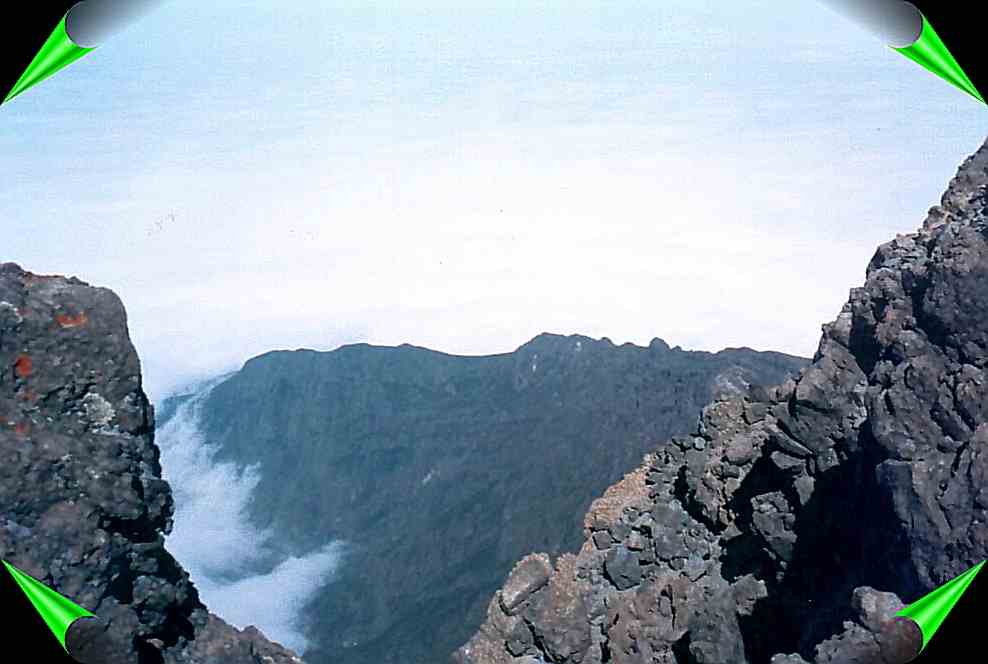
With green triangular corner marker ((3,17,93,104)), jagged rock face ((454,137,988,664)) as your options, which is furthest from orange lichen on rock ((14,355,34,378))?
jagged rock face ((454,137,988,664))

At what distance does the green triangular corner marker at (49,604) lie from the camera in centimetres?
830

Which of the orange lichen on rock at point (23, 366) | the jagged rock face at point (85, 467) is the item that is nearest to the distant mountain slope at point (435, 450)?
the jagged rock face at point (85, 467)

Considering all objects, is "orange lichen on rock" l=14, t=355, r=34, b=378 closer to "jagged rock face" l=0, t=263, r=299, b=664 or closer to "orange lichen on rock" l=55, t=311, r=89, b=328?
"jagged rock face" l=0, t=263, r=299, b=664

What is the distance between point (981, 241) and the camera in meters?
12.0

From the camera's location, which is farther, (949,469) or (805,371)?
(805,371)

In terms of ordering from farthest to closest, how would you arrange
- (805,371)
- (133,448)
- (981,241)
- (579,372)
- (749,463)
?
(579,372)
(749,463)
(805,371)
(981,241)
(133,448)

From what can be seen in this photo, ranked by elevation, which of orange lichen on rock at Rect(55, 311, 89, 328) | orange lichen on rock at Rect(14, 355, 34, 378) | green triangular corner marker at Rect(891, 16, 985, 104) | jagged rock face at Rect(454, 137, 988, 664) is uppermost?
green triangular corner marker at Rect(891, 16, 985, 104)

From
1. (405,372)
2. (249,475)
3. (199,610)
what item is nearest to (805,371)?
(199,610)

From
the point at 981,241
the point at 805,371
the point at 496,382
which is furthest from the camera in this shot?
Result: the point at 496,382

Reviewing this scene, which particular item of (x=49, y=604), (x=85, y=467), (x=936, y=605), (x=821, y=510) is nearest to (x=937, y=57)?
(x=936, y=605)

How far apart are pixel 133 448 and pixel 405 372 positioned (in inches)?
1505

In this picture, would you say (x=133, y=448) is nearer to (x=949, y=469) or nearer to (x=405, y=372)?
(x=949, y=469)

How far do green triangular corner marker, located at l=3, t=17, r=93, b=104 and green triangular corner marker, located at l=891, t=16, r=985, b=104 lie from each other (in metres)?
8.87

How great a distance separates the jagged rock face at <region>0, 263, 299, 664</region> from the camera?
8.76 metres
